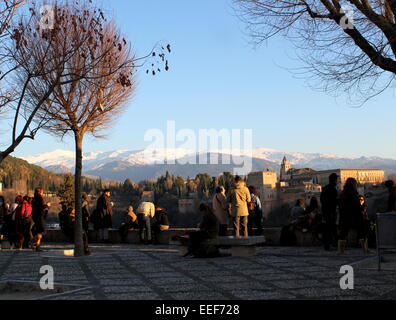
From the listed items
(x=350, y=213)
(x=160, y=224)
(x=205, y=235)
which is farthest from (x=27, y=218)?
(x=350, y=213)

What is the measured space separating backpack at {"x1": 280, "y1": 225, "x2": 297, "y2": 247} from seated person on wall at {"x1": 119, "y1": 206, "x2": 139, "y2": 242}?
5553 mm

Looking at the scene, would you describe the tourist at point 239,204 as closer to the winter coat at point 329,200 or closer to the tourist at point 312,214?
the winter coat at point 329,200

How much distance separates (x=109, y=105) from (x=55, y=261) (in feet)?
16.2

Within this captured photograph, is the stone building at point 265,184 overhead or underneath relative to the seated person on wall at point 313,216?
overhead

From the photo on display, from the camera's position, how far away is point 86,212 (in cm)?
1611

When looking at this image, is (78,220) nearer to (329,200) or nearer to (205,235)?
(205,235)

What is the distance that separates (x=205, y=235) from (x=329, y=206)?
2948 mm

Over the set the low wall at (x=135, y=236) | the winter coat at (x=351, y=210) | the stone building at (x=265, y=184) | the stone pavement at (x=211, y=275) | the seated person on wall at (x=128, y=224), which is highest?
the stone building at (x=265, y=184)

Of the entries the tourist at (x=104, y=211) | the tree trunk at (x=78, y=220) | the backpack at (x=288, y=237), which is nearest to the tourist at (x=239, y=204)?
the backpack at (x=288, y=237)

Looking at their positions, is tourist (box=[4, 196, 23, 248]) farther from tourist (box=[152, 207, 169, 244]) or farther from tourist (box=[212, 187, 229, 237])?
tourist (box=[212, 187, 229, 237])

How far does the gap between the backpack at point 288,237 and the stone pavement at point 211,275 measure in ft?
3.70

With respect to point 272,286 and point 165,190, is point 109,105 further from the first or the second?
point 165,190

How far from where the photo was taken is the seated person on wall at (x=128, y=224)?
62.1ft
